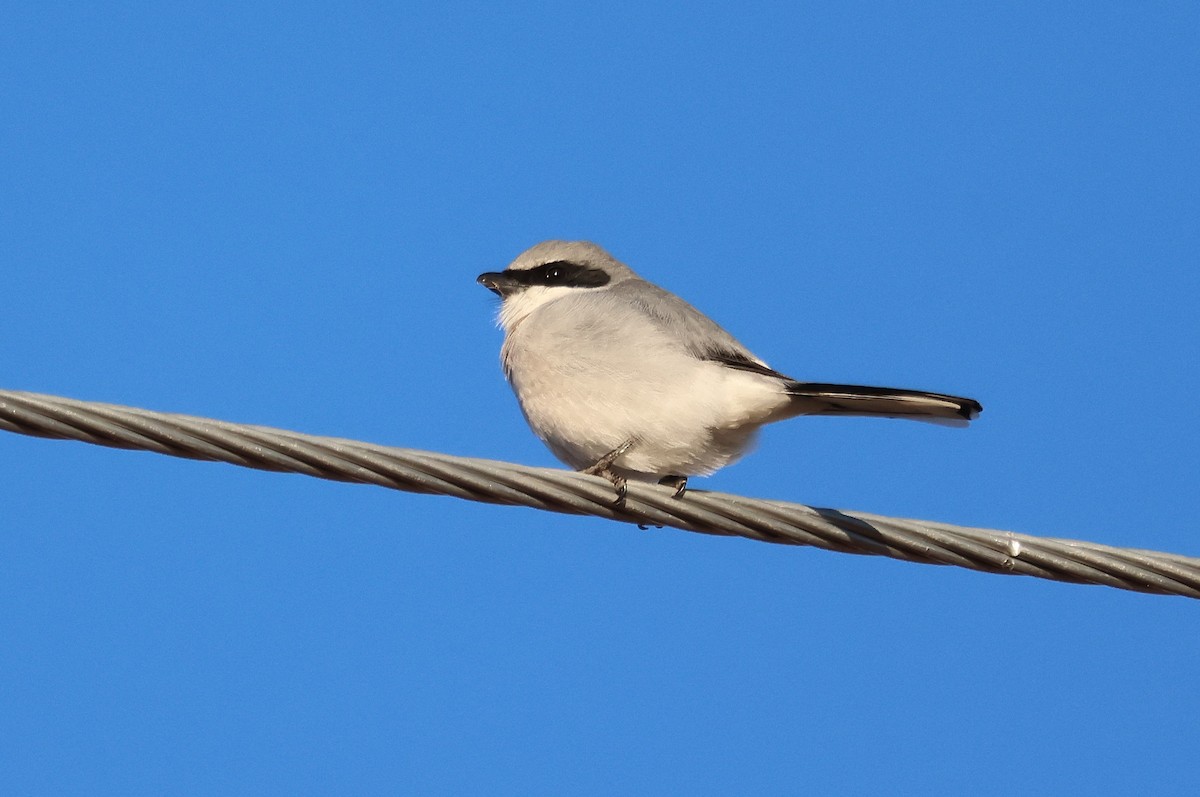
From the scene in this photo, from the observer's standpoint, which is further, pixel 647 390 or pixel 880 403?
pixel 647 390

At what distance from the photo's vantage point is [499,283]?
21.2ft

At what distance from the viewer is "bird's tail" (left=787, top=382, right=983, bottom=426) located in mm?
4238

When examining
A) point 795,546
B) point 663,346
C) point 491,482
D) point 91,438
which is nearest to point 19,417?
point 91,438

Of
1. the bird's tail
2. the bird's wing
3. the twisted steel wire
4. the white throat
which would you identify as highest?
the white throat

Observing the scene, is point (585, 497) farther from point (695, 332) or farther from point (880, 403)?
point (695, 332)

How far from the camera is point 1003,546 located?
3549 mm

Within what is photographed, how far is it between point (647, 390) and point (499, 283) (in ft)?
5.09

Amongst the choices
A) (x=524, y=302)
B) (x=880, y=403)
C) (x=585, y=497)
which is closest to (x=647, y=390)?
(x=880, y=403)

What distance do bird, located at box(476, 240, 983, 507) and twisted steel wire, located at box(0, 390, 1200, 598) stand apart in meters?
1.15

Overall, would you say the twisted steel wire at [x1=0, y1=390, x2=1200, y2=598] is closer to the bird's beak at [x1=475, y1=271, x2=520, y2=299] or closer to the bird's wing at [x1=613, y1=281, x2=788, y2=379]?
the bird's wing at [x1=613, y1=281, x2=788, y2=379]

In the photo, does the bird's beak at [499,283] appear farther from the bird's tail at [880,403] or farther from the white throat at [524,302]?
the bird's tail at [880,403]

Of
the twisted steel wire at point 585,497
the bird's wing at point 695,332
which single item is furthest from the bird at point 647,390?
the twisted steel wire at point 585,497

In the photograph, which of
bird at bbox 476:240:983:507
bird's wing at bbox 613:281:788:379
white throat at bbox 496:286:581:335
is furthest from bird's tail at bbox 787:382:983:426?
white throat at bbox 496:286:581:335

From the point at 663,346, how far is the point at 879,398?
3.40ft
